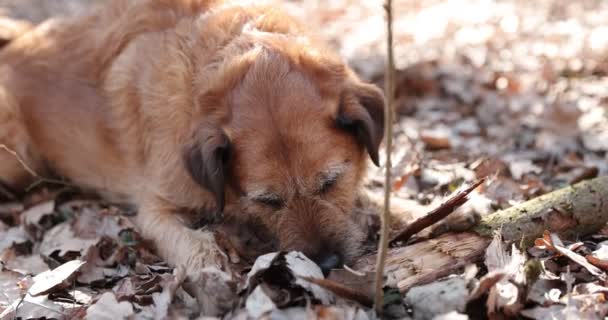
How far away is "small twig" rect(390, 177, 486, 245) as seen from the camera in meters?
3.55

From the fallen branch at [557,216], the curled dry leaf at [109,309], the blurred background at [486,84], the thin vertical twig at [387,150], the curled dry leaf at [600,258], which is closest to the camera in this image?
the thin vertical twig at [387,150]

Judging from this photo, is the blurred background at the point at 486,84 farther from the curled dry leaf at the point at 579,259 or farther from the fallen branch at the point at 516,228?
the curled dry leaf at the point at 579,259

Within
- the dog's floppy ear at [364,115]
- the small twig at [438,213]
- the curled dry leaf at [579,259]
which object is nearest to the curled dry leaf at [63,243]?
the dog's floppy ear at [364,115]

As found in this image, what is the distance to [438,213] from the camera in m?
3.63

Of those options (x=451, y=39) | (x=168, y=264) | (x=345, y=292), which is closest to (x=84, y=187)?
(x=168, y=264)

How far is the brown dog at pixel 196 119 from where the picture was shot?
12.2ft

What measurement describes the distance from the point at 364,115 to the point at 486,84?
12.8 feet

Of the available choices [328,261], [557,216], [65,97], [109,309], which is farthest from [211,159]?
[65,97]

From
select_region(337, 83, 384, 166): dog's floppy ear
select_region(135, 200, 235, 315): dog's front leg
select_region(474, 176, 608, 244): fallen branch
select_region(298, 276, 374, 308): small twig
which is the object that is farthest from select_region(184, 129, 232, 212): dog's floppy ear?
select_region(474, 176, 608, 244): fallen branch

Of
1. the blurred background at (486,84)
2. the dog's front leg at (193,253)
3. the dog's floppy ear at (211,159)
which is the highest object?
the dog's floppy ear at (211,159)

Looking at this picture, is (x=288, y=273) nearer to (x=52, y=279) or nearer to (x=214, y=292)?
(x=214, y=292)

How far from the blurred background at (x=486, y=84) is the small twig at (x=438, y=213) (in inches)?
12.8

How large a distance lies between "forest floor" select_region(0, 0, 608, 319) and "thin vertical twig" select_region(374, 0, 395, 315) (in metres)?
0.16

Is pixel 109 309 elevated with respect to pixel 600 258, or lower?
elevated
